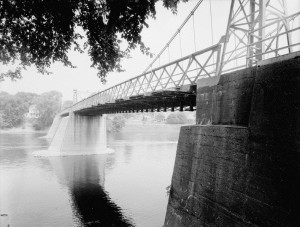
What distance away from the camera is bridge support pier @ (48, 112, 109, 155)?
39094 mm

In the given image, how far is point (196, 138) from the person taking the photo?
8.14 m

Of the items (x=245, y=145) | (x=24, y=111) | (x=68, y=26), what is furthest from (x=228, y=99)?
(x=24, y=111)

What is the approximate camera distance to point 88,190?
21.6 metres

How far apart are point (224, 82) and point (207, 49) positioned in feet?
10.4

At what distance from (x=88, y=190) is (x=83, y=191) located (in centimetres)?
50

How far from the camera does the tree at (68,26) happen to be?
5.37 metres

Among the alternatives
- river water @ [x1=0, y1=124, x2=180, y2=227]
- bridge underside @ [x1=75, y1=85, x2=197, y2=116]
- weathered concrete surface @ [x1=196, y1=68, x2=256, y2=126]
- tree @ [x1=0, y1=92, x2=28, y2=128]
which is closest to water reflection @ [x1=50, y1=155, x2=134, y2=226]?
river water @ [x1=0, y1=124, x2=180, y2=227]

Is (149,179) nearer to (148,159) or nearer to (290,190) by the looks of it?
(148,159)

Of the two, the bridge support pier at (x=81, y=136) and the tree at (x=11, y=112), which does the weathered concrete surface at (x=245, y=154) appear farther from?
the tree at (x=11, y=112)

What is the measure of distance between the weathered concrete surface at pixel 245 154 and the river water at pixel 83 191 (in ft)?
24.8

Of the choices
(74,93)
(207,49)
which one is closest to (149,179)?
(207,49)

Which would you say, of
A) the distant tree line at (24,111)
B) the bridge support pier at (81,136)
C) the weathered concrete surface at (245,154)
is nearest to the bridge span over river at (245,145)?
the weathered concrete surface at (245,154)

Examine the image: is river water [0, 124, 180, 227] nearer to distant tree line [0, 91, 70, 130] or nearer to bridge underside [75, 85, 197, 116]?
bridge underside [75, 85, 197, 116]

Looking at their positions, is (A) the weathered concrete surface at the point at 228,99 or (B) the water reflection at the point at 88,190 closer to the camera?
(A) the weathered concrete surface at the point at 228,99
